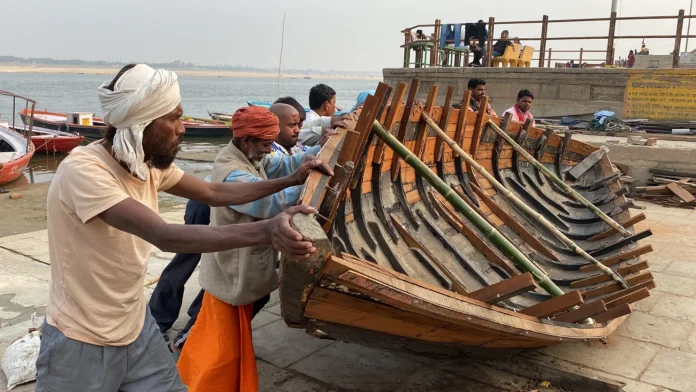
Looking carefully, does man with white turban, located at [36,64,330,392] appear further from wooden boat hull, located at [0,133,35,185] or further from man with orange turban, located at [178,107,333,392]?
wooden boat hull, located at [0,133,35,185]

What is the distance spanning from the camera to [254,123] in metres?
2.78

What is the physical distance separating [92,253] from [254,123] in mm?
1187

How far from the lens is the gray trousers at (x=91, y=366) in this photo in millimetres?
1798

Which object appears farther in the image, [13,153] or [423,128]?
[13,153]

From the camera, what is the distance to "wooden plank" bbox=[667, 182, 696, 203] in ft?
30.4

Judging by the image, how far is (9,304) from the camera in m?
4.44

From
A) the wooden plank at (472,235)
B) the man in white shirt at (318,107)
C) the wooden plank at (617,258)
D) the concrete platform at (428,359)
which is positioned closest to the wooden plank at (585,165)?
the concrete platform at (428,359)

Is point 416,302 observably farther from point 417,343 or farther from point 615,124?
point 615,124

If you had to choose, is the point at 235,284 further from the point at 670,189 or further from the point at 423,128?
the point at 670,189

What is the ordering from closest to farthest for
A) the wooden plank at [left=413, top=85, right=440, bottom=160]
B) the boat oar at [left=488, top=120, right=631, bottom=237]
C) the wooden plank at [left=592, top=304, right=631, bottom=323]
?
the wooden plank at [left=592, top=304, right=631, bottom=323] < the wooden plank at [left=413, top=85, right=440, bottom=160] < the boat oar at [left=488, top=120, right=631, bottom=237]

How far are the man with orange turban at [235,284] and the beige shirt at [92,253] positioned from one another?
2.73 feet


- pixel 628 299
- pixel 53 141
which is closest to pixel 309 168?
pixel 628 299

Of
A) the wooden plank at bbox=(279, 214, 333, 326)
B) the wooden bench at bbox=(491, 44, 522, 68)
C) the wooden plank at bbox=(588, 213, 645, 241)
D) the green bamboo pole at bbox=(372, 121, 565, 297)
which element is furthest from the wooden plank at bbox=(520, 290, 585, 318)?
the wooden bench at bbox=(491, 44, 522, 68)

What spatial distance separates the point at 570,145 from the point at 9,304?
656cm
